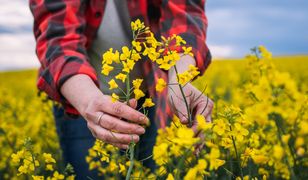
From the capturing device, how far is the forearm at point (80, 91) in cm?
198

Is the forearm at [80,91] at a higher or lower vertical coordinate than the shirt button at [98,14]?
lower

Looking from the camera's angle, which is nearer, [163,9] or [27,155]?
[27,155]

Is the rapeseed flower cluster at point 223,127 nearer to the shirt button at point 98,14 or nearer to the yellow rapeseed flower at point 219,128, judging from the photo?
the yellow rapeseed flower at point 219,128

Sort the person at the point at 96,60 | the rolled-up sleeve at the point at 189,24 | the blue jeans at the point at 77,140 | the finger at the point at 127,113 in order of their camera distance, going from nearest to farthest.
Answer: the finger at the point at 127,113
the person at the point at 96,60
the rolled-up sleeve at the point at 189,24
the blue jeans at the point at 77,140

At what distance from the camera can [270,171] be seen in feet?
7.66

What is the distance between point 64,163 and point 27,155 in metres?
1.25

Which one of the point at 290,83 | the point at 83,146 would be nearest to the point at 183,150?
the point at 290,83

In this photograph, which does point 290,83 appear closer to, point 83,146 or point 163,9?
point 163,9

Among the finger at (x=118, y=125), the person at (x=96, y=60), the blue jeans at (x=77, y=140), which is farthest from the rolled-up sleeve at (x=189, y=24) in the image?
the finger at (x=118, y=125)

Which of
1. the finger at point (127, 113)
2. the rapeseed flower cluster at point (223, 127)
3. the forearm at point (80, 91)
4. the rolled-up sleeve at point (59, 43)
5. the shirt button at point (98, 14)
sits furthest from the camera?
the shirt button at point (98, 14)

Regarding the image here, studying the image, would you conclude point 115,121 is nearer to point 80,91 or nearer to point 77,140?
point 80,91

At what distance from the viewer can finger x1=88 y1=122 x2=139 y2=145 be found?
173 centimetres

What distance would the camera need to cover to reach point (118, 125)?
1.75m

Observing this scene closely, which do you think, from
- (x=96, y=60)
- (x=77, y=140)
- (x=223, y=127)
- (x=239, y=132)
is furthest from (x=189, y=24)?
(x=223, y=127)
